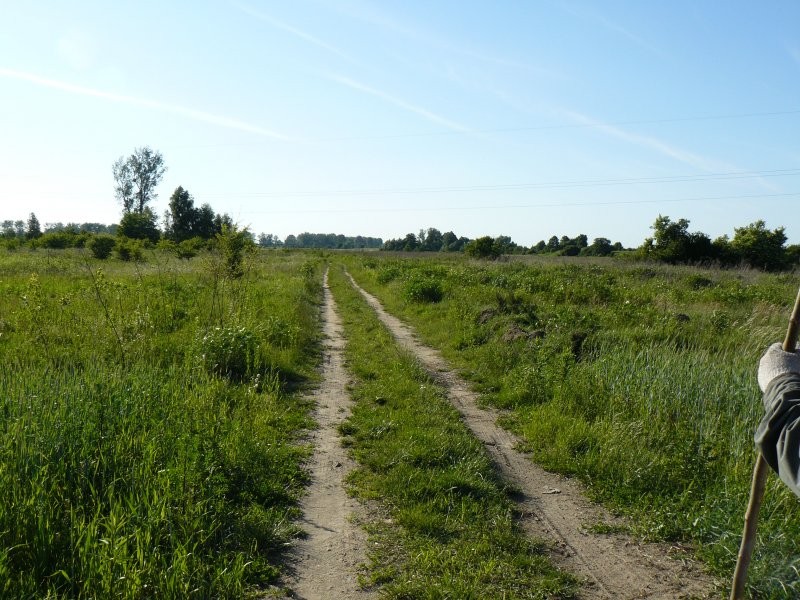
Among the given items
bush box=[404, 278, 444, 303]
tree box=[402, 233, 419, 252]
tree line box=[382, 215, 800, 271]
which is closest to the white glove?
bush box=[404, 278, 444, 303]

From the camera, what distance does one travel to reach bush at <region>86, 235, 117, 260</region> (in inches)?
1612

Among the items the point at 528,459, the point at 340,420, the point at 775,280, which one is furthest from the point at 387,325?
the point at 775,280

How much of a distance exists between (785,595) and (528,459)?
290cm

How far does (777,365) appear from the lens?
215 centimetres

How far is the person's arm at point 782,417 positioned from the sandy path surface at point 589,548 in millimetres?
2241

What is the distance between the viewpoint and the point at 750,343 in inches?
344

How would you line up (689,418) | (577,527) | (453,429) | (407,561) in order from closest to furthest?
(407,561) → (577,527) → (689,418) → (453,429)

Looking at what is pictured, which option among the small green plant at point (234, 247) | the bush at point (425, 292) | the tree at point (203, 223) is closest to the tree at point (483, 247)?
the bush at point (425, 292)

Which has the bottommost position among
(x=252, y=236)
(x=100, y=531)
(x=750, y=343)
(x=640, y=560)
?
(x=640, y=560)

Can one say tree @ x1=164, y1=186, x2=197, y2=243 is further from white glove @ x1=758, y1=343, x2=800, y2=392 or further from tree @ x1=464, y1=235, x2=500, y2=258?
white glove @ x1=758, y1=343, x2=800, y2=392

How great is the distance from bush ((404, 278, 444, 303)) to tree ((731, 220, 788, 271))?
3773 cm

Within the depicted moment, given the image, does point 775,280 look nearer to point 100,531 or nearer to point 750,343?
point 750,343

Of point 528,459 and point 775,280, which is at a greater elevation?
point 775,280

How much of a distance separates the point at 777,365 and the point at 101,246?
45984 mm
